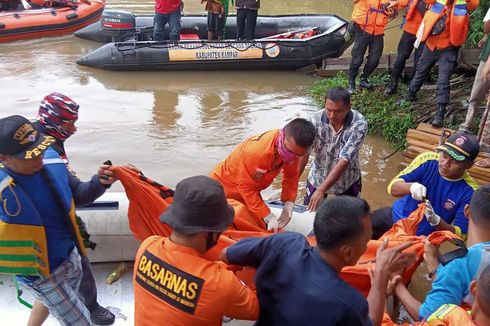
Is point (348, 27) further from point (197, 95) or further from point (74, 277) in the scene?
point (74, 277)

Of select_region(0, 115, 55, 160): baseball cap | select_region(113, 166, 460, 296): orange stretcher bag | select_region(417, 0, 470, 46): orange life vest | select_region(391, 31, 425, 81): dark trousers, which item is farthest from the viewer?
select_region(391, 31, 425, 81): dark trousers

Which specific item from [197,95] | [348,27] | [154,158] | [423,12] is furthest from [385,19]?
[154,158]

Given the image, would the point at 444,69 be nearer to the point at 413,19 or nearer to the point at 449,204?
the point at 413,19

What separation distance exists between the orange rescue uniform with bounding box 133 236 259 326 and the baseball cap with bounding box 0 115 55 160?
0.84 m

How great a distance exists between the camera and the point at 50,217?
8.34 ft

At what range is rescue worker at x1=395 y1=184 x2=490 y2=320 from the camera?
2.23m

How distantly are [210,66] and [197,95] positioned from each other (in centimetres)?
116

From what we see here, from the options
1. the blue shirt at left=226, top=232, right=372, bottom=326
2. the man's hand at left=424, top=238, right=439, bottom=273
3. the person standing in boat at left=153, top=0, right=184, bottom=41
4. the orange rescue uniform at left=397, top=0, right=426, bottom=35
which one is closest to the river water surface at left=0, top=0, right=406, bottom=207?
the person standing in boat at left=153, top=0, right=184, bottom=41

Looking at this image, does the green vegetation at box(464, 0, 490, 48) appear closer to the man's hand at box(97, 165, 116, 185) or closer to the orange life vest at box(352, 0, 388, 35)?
the orange life vest at box(352, 0, 388, 35)

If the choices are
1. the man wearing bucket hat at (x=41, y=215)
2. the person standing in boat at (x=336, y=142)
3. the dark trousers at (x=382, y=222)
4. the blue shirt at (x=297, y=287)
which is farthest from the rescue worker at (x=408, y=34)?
the blue shirt at (x=297, y=287)

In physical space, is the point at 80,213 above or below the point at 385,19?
below


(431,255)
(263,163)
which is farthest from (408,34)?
(431,255)

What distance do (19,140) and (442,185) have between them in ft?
8.35

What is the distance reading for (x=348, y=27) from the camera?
32.8 ft
